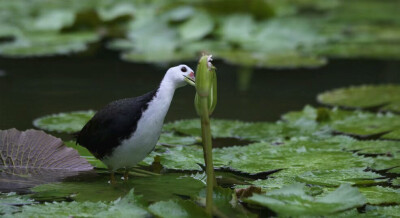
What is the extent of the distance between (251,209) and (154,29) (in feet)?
13.8

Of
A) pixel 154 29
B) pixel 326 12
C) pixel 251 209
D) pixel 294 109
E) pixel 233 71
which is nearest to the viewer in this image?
pixel 251 209

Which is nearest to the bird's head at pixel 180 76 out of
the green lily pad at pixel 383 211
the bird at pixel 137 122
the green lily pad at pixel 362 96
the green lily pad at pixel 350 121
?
the bird at pixel 137 122

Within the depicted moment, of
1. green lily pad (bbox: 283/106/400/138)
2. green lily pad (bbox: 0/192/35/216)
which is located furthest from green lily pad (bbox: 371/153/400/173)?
green lily pad (bbox: 0/192/35/216)

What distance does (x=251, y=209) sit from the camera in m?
2.22

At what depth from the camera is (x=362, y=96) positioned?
418 centimetres

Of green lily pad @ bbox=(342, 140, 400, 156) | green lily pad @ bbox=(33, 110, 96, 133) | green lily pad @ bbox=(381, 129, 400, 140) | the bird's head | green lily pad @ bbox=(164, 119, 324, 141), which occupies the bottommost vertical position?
green lily pad @ bbox=(342, 140, 400, 156)

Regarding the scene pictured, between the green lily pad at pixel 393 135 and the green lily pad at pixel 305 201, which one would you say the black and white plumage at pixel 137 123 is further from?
the green lily pad at pixel 393 135

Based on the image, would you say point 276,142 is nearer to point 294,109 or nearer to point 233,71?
point 294,109

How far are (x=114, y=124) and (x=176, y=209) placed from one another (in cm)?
52

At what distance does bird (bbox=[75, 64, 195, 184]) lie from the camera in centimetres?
236

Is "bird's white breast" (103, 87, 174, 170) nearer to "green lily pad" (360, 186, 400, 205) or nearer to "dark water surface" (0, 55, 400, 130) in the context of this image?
"green lily pad" (360, 186, 400, 205)

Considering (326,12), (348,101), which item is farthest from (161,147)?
(326,12)

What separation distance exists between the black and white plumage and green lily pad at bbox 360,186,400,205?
2.45ft

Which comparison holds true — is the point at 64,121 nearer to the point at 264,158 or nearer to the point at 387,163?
the point at 264,158
